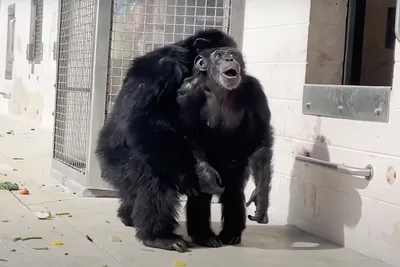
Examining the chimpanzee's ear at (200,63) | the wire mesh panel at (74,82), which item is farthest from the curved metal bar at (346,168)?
the wire mesh panel at (74,82)

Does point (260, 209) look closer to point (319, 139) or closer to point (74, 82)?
point (319, 139)

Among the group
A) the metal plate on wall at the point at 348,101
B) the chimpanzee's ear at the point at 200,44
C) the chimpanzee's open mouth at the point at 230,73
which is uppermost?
the chimpanzee's ear at the point at 200,44

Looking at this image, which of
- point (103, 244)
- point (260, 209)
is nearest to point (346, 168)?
point (260, 209)

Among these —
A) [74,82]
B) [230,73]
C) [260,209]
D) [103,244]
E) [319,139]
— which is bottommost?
[103,244]

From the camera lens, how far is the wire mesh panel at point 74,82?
4.77 meters

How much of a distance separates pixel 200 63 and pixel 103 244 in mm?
1022

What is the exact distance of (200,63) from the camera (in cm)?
340

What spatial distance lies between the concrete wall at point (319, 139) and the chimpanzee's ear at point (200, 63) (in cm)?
76

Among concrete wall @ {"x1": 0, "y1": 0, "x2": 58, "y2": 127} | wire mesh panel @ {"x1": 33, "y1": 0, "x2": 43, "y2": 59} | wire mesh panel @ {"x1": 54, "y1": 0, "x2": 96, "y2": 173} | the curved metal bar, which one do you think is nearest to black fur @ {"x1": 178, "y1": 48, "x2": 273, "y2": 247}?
the curved metal bar

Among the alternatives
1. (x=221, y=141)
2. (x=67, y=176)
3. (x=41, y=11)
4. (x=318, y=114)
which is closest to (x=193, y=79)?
(x=221, y=141)

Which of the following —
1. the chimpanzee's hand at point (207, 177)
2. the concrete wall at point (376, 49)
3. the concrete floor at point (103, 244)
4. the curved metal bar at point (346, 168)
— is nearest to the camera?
the concrete floor at point (103, 244)

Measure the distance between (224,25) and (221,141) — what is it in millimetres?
1562

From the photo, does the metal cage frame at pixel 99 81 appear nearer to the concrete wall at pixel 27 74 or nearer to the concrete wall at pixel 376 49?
the concrete wall at pixel 376 49

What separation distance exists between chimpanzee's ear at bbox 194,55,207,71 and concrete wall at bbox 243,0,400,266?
756 mm
